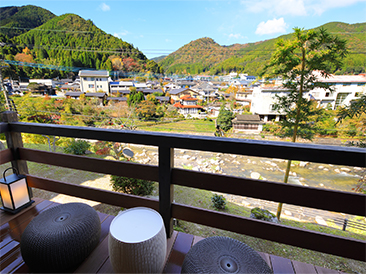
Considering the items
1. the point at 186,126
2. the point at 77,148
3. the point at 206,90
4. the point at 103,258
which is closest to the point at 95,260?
the point at 103,258

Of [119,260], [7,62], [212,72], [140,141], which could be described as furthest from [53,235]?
[212,72]

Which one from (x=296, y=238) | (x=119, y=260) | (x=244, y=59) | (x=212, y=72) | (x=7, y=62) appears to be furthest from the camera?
(x=212, y=72)

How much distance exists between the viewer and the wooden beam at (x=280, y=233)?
76 centimetres

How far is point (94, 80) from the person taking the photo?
16609 millimetres

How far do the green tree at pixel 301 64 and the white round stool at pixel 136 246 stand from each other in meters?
5.49

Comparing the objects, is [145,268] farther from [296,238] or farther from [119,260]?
[296,238]

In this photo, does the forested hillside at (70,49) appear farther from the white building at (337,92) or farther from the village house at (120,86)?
the white building at (337,92)

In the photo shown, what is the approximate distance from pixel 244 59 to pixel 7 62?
52.2ft

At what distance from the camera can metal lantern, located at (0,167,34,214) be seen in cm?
120

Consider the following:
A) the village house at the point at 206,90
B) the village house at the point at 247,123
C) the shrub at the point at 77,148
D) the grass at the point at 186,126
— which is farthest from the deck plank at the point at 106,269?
the village house at the point at 206,90

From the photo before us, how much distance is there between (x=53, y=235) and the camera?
2.68 ft

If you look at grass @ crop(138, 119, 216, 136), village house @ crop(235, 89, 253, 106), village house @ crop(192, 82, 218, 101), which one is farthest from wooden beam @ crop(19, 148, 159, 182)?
village house @ crop(192, 82, 218, 101)

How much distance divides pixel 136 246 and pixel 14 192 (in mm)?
1176

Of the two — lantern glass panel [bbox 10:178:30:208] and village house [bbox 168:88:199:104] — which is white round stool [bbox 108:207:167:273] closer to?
lantern glass panel [bbox 10:178:30:208]
